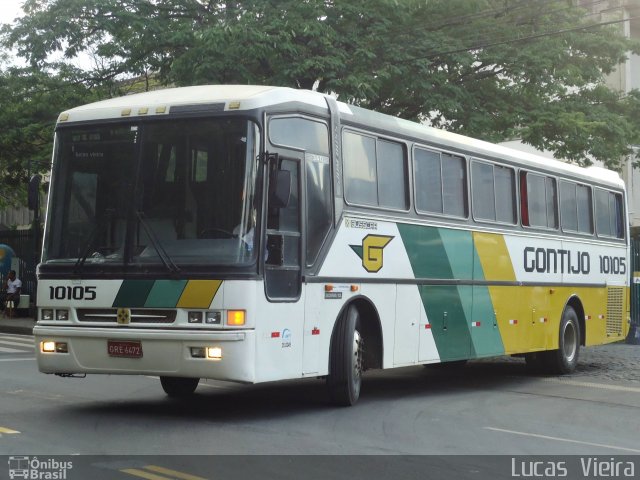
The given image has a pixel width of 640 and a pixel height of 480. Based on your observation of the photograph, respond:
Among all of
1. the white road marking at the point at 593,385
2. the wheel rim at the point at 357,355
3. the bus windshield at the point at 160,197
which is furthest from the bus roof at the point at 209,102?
the white road marking at the point at 593,385

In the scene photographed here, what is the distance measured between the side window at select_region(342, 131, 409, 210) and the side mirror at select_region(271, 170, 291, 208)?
64.1 inches

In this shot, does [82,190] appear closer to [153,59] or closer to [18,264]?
[153,59]

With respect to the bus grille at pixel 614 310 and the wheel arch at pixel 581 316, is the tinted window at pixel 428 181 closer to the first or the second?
the wheel arch at pixel 581 316

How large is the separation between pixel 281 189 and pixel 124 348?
221cm

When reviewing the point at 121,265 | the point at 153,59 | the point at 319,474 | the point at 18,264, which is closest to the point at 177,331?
the point at 121,265

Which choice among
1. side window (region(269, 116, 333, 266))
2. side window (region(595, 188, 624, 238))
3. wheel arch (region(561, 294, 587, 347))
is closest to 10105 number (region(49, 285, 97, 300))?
side window (region(269, 116, 333, 266))

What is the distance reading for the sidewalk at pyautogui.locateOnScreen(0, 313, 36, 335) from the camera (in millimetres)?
28641

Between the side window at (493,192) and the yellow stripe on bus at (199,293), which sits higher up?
the side window at (493,192)

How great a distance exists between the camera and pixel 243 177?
10195 millimetres

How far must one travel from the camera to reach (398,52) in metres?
22.2

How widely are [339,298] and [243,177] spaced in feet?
6.66

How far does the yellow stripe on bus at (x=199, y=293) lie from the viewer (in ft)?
32.6

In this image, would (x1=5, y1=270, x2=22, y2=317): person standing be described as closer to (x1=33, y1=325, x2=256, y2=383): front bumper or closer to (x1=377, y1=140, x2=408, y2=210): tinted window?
(x1=377, y1=140, x2=408, y2=210): tinted window

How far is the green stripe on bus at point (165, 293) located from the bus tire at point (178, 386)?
8.37 ft
